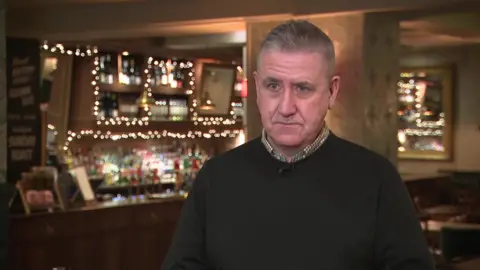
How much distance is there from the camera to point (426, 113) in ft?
38.3

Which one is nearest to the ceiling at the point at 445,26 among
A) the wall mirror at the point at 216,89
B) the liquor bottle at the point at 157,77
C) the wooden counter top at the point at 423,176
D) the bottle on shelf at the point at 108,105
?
the wooden counter top at the point at 423,176

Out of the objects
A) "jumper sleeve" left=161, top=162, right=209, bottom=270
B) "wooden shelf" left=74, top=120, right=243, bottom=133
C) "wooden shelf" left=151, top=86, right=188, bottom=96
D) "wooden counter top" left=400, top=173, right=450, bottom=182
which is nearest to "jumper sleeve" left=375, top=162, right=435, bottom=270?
"jumper sleeve" left=161, top=162, right=209, bottom=270

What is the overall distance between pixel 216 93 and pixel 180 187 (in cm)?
163

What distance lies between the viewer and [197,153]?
33.9 feet

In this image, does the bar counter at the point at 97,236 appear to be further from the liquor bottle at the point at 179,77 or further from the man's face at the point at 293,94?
the man's face at the point at 293,94

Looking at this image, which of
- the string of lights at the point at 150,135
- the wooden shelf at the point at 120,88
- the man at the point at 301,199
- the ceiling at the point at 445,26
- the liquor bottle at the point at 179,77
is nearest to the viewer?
the man at the point at 301,199

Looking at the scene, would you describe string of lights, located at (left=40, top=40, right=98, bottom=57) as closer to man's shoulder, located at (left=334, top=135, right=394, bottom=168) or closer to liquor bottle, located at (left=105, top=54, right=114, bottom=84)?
liquor bottle, located at (left=105, top=54, right=114, bottom=84)

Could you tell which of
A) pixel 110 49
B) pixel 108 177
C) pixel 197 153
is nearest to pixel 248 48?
pixel 110 49

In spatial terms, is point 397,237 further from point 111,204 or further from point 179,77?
point 179,77

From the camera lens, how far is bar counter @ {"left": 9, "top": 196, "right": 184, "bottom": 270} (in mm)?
6078

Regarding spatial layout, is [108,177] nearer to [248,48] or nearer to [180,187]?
[180,187]

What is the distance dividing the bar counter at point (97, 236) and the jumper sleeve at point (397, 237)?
4.91m

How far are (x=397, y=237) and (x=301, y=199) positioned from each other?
0.20m

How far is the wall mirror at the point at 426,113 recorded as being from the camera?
11.4 m
